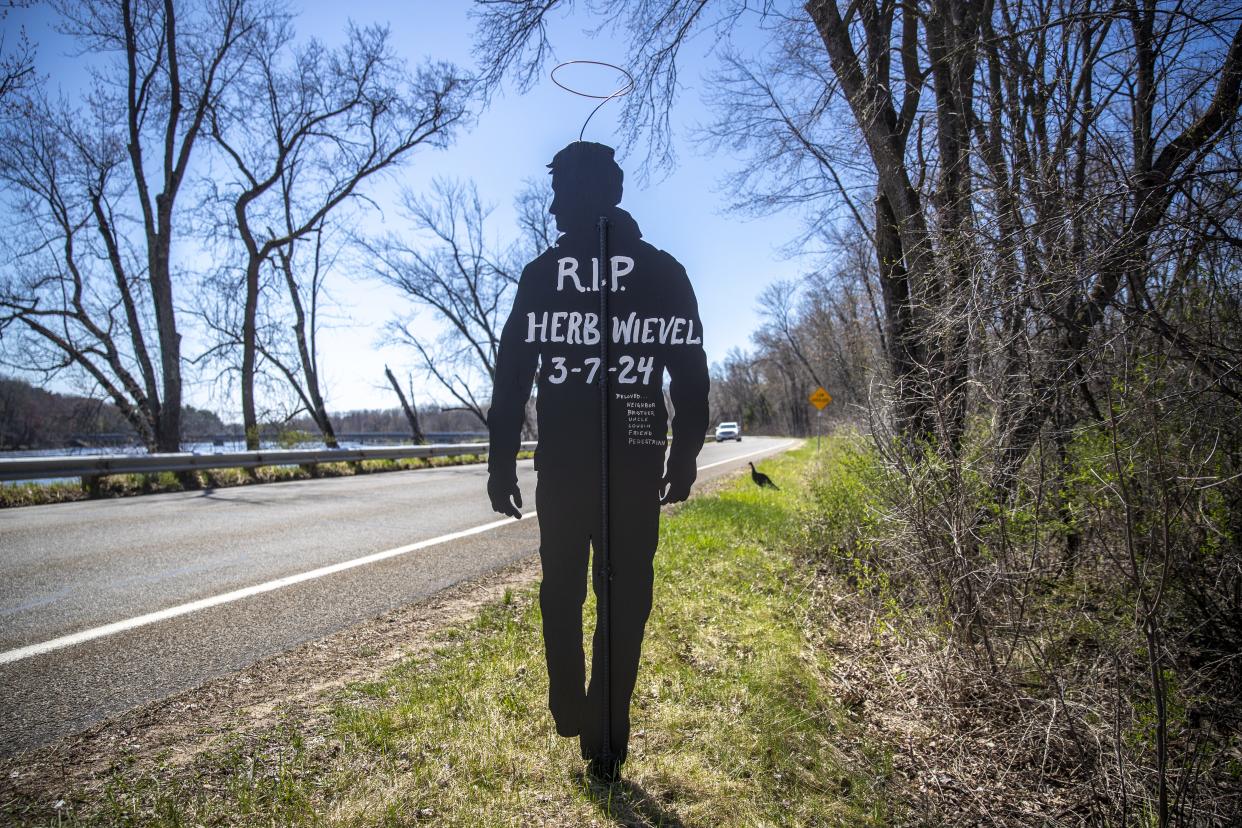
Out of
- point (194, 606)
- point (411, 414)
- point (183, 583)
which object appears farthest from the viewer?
point (411, 414)

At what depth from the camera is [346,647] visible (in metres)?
3.47

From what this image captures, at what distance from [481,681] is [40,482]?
32.8 feet

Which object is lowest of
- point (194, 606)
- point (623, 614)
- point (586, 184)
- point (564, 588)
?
point (194, 606)

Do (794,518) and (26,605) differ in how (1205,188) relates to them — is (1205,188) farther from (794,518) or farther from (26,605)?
(26,605)

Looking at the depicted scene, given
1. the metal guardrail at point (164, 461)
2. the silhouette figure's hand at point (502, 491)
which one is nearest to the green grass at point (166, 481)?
the metal guardrail at point (164, 461)

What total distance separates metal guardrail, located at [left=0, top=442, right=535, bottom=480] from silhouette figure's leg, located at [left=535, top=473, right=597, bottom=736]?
979 cm

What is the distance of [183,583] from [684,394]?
4.49 meters

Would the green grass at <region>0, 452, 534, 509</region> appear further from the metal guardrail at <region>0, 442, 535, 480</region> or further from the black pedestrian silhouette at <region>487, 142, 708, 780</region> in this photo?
the black pedestrian silhouette at <region>487, 142, 708, 780</region>

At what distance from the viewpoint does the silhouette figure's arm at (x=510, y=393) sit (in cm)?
247

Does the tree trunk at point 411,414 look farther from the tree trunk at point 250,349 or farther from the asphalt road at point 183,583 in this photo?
the asphalt road at point 183,583

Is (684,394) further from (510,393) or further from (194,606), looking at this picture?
(194,606)

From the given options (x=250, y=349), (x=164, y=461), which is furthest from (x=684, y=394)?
(x=250, y=349)

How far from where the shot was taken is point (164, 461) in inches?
389

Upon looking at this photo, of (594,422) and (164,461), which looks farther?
(164,461)
